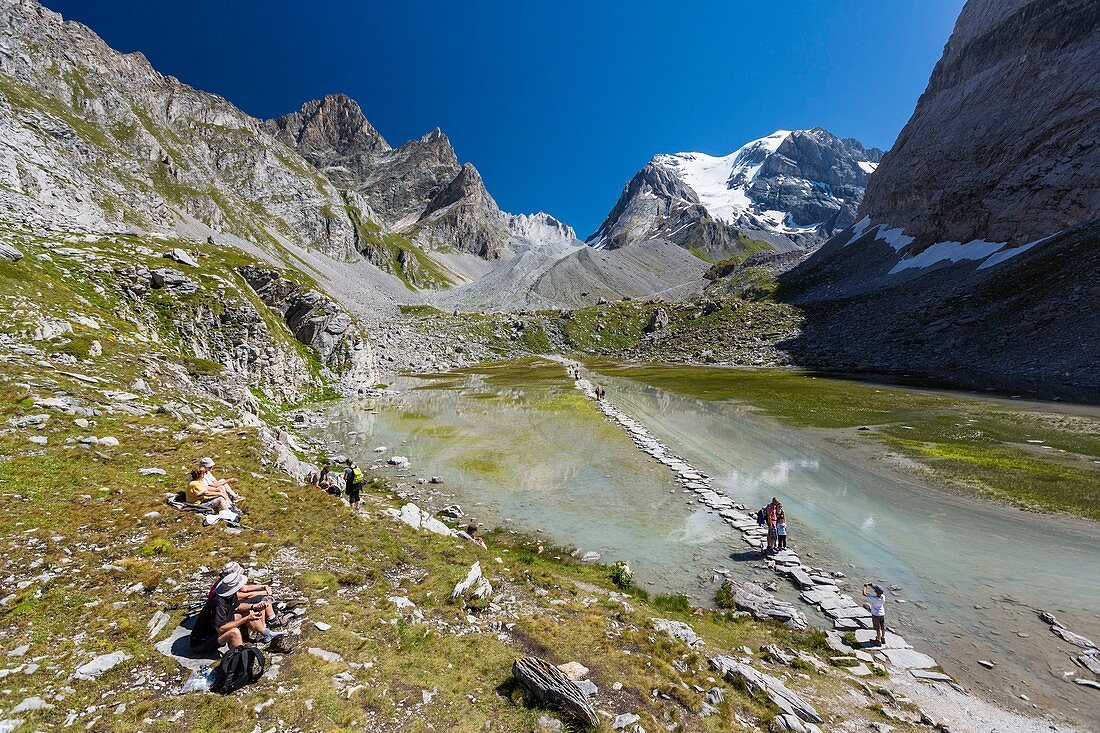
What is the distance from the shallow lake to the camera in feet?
40.8

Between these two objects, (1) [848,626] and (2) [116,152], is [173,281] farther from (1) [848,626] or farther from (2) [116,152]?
(2) [116,152]

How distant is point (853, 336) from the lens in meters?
94.4

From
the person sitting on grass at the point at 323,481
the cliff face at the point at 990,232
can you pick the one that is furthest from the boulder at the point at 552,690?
the cliff face at the point at 990,232

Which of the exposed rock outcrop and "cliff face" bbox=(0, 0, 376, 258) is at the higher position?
"cliff face" bbox=(0, 0, 376, 258)

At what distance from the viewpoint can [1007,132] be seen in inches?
4178

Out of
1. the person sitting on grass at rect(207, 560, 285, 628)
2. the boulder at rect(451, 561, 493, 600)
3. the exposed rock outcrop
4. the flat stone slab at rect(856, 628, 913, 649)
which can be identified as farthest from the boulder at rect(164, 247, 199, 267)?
the flat stone slab at rect(856, 628, 913, 649)

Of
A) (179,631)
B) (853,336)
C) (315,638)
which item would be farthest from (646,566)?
(853,336)

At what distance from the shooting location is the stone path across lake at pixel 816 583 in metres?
11.7

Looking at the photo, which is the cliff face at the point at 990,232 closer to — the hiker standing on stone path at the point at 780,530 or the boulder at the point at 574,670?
the hiker standing on stone path at the point at 780,530

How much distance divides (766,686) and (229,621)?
37.6ft

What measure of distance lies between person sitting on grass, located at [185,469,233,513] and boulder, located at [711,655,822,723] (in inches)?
594

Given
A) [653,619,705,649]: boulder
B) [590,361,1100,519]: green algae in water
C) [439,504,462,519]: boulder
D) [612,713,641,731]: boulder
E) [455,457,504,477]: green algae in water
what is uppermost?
[590,361,1100,519]: green algae in water

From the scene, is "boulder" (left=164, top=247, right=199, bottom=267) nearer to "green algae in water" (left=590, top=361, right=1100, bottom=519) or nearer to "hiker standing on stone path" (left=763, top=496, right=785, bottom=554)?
"green algae in water" (left=590, top=361, right=1100, bottom=519)

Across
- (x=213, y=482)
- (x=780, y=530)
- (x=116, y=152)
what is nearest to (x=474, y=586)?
(x=213, y=482)
